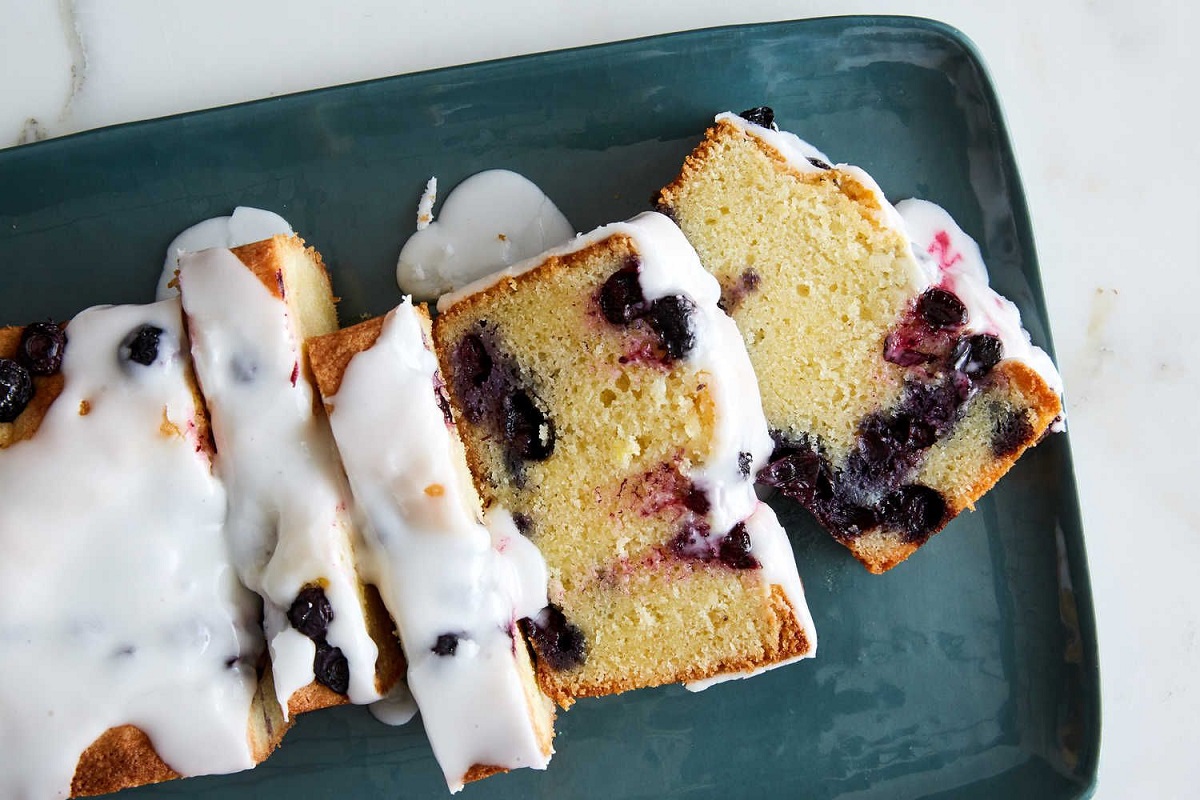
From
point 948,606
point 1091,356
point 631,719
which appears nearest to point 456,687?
point 631,719

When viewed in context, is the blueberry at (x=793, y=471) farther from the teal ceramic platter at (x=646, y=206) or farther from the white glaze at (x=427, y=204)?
the white glaze at (x=427, y=204)

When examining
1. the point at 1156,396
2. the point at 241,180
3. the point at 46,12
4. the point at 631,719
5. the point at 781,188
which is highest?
the point at 46,12

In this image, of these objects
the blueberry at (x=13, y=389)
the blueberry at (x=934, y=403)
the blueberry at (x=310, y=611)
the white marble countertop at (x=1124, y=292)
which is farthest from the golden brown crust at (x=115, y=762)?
the white marble countertop at (x=1124, y=292)

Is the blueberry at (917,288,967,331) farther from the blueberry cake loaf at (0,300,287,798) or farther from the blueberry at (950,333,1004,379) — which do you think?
the blueberry cake loaf at (0,300,287,798)

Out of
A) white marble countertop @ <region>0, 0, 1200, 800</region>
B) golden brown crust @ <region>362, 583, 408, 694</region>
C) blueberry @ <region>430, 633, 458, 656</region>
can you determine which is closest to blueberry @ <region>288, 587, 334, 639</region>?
golden brown crust @ <region>362, 583, 408, 694</region>

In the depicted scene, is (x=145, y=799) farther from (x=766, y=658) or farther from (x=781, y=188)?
(x=781, y=188)

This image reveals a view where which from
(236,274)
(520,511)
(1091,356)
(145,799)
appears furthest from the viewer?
(1091,356)

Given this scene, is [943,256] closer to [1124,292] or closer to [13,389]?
[1124,292]
